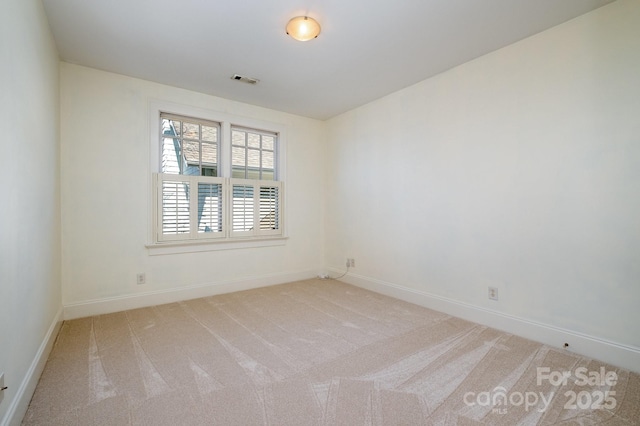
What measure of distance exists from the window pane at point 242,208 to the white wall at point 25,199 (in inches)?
73.5

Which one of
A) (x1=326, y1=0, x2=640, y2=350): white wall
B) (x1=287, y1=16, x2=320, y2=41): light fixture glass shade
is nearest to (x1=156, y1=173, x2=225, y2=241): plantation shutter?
(x1=287, y1=16, x2=320, y2=41): light fixture glass shade

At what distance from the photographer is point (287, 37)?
2.48 meters

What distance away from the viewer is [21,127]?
161 centimetres

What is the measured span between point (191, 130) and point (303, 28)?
7.02 ft

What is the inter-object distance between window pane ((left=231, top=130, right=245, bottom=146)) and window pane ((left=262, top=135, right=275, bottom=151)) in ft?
1.11

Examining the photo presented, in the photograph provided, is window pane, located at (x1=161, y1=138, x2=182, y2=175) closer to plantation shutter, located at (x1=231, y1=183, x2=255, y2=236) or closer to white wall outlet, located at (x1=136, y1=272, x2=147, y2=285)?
plantation shutter, located at (x1=231, y1=183, x2=255, y2=236)

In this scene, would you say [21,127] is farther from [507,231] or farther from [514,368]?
[507,231]

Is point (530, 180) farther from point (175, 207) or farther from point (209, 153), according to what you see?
point (175, 207)

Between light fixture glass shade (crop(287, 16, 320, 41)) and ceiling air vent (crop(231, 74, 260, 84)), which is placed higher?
ceiling air vent (crop(231, 74, 260, 84))

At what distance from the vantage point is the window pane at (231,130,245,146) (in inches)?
158

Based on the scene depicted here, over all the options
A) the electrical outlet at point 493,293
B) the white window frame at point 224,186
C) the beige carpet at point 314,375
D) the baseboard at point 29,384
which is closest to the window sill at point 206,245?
the white window frame at point 224,186

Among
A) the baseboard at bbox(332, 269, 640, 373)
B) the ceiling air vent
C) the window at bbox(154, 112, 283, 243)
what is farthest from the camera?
the window at bbox(154, 112, 283, 243)

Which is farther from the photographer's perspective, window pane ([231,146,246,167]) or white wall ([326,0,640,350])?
window pane ([231,146,246,167])

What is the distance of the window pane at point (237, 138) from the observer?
13.1 ft
